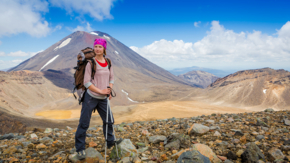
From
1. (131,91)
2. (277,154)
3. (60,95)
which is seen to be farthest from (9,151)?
(131,91)

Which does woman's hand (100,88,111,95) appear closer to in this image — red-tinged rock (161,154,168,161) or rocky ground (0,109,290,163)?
rocky ground (0,109,290,163)

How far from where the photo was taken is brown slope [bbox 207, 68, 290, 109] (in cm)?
4053

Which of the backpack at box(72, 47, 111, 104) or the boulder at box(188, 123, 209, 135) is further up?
the backpack at box(72, 47, 111, 104)

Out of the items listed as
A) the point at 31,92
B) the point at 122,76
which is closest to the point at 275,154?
the point at 31,92

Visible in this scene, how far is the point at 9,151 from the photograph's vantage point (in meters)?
3.40

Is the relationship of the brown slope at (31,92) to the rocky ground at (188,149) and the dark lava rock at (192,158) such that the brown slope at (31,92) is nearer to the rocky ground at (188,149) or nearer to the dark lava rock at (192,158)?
the rocky ground at (188,149)

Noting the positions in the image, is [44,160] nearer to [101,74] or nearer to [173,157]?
[101,74]

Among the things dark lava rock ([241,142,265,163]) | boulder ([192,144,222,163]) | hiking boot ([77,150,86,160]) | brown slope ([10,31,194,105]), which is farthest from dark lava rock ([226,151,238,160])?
A: brown slope ([10,31,194,105])

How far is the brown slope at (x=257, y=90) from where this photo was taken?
40531 millimetres

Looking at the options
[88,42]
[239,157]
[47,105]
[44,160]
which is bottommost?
[47,105]

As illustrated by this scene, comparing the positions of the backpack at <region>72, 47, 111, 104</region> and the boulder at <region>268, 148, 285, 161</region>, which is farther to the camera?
the backpack at <region>72, 47, 111, 104</region>

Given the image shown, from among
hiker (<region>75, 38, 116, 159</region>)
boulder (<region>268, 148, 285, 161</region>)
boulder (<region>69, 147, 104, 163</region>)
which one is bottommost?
boulder (<region>69, 147, 104, 163</region>)

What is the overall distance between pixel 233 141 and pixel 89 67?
3.52 meters

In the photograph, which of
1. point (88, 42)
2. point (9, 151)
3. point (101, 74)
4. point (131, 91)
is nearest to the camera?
point (101, 74)
